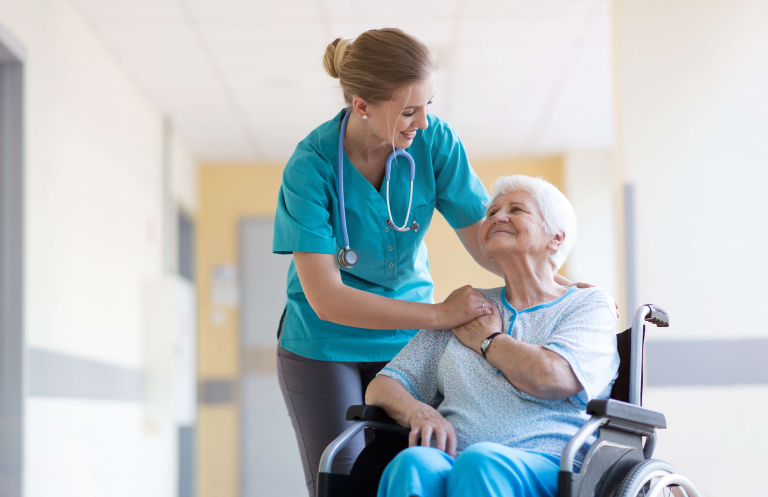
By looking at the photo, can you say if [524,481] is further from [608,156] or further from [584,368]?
[608,156]

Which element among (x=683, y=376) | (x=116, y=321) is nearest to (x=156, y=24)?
(x=116, y=321)

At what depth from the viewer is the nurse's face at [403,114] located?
5.28 feet

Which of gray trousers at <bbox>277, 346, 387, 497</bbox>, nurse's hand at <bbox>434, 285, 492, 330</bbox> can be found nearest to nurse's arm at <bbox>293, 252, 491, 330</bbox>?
nurse's hand at <bbox>434, 285, 492, 330</bbox>

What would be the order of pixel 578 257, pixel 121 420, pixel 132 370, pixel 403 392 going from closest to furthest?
pixel 403 392 < pixel 121 420 < pixel 132 370 < pixel 578 257

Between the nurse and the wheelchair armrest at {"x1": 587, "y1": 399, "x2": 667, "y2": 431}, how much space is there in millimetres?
364

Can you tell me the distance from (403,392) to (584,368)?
13.9 inches

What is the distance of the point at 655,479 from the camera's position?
1.44m

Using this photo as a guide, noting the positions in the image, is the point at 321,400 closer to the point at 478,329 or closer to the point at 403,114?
the point at 478,329

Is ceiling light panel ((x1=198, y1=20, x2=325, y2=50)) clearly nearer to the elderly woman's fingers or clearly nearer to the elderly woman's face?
the elderly woman's face

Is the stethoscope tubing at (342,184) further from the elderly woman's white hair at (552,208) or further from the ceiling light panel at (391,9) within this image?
the ceiling light panel at (391,9)

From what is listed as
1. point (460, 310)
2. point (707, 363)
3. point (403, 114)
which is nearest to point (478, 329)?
point (460, 310)

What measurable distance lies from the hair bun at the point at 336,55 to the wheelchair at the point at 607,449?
726 millimetres

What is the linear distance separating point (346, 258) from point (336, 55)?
439 millimetres

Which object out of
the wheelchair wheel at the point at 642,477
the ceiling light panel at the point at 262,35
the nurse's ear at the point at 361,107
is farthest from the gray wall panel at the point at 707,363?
the ceiling light panel at the point at 262,35
